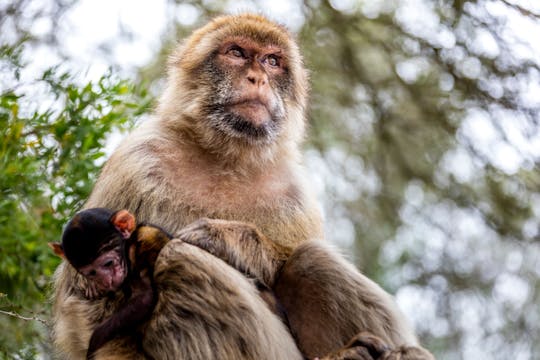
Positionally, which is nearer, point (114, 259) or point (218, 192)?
point (114, 259)

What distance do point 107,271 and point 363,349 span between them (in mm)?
1317

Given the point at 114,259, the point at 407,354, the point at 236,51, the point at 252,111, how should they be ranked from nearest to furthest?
the point at 407,354
the point at 114,259
the point at 252,111
the point at 236,51

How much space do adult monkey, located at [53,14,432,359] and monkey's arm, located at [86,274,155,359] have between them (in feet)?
0.17

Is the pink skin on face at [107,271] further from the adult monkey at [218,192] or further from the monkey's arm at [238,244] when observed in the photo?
the monkey's arm at [238,244]

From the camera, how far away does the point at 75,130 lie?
5.34 m

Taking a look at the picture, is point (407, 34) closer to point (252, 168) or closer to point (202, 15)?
point (202, 15)

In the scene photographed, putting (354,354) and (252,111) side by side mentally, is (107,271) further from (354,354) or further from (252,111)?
(252,111)

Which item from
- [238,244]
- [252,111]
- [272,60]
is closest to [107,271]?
[238,244]

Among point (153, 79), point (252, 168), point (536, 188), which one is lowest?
point (153, 79)

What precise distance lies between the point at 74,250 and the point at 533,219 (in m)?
5.05

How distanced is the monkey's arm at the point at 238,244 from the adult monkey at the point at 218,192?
1.3 inches

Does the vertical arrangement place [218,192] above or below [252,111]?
below

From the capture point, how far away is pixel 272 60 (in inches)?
207

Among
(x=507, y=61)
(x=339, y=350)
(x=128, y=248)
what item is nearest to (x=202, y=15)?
(x=507, y=61)
